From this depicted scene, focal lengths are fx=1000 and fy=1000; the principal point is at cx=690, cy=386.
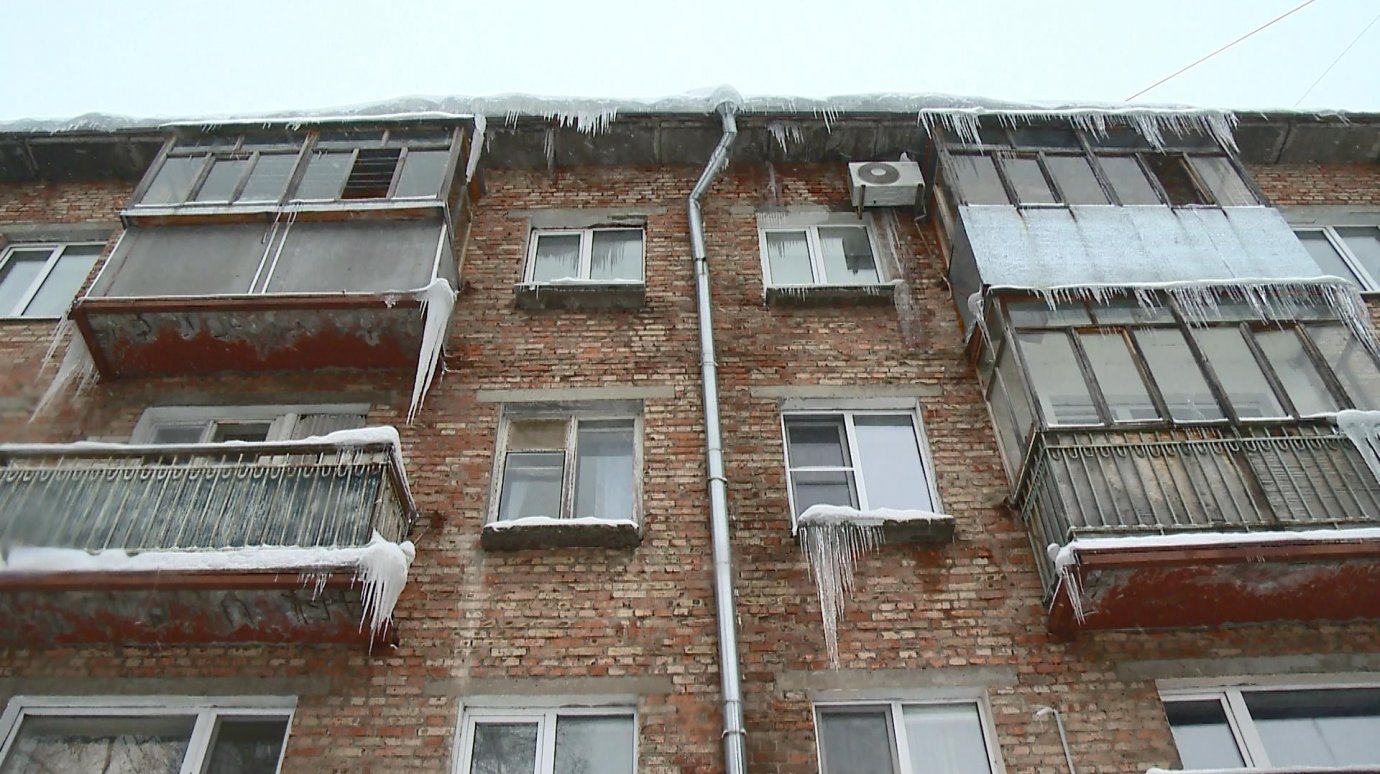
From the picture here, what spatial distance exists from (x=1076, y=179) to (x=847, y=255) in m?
2.40

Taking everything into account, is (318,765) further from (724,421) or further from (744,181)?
(744,181)

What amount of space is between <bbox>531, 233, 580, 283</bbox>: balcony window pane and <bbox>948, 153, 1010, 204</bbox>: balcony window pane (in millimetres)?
3960

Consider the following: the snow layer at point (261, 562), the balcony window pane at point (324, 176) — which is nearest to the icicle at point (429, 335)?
the balcony window pane at point (324, 176)

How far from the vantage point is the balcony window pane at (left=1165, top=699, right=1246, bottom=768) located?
618 cm

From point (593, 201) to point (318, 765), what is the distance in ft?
21.9

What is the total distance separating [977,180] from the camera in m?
10.0

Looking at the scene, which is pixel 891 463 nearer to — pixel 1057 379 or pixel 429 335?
pixel 1057 379

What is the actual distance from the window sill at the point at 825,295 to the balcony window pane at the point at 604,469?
6.68 ft

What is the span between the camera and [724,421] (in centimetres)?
839

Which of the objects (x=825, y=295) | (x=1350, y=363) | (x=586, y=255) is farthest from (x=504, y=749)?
(x=1350, y=363)

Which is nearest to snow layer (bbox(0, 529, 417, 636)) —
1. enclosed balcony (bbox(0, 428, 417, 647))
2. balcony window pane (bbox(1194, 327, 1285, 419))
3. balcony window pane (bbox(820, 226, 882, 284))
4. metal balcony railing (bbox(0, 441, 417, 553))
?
enclosed balcony (bbox(0, 428, 417, 647))

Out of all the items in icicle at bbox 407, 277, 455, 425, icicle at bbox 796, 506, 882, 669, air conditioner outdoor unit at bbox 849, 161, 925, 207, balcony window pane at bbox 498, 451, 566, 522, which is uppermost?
air conditioner outdoor unit at bbox 849, 161, 925, 207

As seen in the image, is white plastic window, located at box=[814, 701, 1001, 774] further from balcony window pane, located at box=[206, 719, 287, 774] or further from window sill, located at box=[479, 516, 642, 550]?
balcony window pane, located at box=[206, 719, 287, 774]

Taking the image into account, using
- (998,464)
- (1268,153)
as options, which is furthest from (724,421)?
(1268,153)
